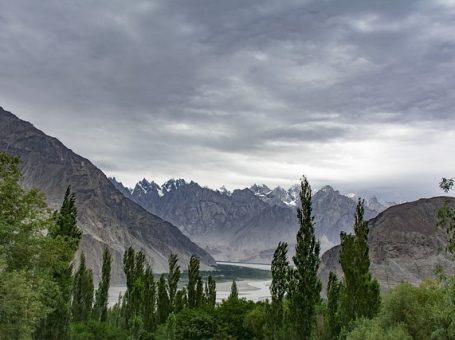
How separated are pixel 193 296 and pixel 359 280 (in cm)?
3138

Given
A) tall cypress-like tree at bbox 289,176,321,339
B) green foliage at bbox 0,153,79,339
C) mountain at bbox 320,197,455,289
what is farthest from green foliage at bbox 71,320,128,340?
mountain at bbox 320,197,455,289

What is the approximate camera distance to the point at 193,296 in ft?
205

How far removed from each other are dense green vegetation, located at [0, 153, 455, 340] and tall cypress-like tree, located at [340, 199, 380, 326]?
79 mm

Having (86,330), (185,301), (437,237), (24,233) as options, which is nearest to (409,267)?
(437,237)

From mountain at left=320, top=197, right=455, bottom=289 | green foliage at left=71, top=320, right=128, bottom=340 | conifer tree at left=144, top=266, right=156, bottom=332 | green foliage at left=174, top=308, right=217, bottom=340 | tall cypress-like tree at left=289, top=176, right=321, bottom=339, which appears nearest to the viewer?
tall cypress-like tree at left=289, top=176, right=321, bottom=339

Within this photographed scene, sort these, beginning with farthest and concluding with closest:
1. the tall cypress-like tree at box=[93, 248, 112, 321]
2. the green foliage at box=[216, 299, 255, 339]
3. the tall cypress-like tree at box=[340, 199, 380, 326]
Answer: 1. the tall cypress-like tree at box=[93, 248, 112, 321]
2. the green foliage at box=[216, 299, 255, 339]
3. the tall cypress-like tree at box=[340, 199, 380, 326]

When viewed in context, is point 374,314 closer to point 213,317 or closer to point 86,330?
point 213,317

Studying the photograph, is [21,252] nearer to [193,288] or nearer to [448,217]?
[448,217]

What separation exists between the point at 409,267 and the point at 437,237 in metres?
27.5

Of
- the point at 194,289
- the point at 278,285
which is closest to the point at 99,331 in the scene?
the point at 194,289

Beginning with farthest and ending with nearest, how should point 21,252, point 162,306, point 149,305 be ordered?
1. point 162,306
2. point 149,305
3. point 21,252

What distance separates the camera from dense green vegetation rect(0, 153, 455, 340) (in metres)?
22.7

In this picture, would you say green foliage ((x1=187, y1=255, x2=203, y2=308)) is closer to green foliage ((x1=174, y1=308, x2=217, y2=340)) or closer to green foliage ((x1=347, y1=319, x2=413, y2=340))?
green foliage ((x1=174, y1=308, x2=217, y2=340))

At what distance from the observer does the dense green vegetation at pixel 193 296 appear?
2269 cm
